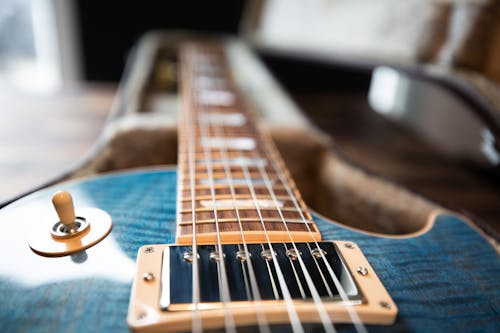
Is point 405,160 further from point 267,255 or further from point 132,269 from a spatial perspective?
point 132,269

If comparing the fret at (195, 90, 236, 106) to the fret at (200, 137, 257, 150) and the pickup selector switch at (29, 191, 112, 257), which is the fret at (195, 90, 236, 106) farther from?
the pickup selector switch at (29, 191, 112, 257)

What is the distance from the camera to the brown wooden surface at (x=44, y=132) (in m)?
1.43

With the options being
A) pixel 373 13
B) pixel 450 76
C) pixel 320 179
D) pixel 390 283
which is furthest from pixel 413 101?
pixel 390 283

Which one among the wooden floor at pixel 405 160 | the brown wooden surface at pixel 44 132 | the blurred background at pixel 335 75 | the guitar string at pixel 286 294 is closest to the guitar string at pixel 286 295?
the guitar string at pixel 286 294

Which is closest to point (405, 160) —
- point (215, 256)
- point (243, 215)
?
point (243, 215)

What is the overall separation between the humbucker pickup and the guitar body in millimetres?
20

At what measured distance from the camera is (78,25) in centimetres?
266

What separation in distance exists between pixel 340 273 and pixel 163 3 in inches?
105

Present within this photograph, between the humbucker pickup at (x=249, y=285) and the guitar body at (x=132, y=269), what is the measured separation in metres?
0.02

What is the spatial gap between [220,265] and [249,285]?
47 mm

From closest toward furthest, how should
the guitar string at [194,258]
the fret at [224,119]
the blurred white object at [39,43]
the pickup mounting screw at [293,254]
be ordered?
the guitar string at [194,258] → the pickup mounting screw at [293,254] → the fret at [224,119] → the blurred white object at [39,43]

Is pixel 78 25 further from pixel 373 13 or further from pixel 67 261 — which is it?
pixel 67 261

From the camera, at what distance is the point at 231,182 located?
69 cm

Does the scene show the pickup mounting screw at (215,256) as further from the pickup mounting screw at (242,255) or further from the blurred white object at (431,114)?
the blurred white object at (431,114)
